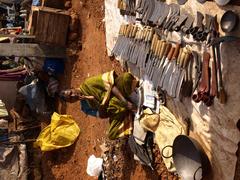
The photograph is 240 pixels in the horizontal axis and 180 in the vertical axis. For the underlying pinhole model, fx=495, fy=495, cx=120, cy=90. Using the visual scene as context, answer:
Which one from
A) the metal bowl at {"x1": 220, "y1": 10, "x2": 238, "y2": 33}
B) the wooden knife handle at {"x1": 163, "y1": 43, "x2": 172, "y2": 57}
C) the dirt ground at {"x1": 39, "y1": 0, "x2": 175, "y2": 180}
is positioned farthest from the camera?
the dirt ground at {"x1": 39, "y1": 0, "x2": 175, "y2": 180}

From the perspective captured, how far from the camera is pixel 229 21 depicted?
3650 mm

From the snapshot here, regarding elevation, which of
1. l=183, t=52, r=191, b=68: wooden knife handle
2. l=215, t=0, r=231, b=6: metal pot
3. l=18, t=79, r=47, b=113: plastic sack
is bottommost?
l=18, t=79, r=47, b=113: plastic sack

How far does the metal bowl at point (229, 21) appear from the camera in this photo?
3.60 meters

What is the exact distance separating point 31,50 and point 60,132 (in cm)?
125

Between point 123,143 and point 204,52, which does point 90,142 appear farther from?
point 204,52

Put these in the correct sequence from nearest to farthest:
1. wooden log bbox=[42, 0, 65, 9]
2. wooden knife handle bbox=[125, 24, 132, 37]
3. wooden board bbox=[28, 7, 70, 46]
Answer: wooden knife handle bbox=[125, 24, 132, 37], wooden board bbox=[28, 7, 70, 46], wooden log bbox=[42, 0, 65, 9]

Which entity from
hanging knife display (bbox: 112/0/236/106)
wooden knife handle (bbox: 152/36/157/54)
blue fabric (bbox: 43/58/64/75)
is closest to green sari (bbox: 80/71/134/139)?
hanging knife display (bbox: 112/0/236/106)

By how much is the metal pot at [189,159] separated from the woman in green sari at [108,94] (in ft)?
3.11

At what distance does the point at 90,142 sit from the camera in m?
6.83

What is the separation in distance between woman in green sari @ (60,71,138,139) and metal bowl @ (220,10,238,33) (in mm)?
1724

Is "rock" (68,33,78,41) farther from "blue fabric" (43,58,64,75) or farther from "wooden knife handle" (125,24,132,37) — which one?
"wooden knife handle" (125,24,132,37)

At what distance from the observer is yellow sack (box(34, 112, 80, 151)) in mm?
7129

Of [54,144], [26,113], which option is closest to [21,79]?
[26,113]

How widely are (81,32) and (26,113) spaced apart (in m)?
1.85
